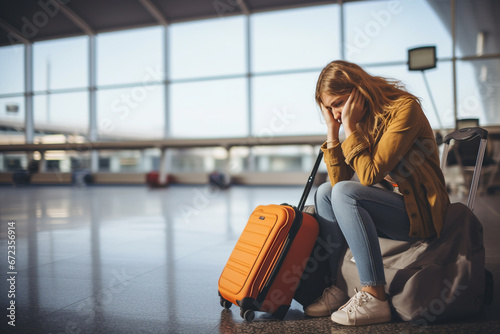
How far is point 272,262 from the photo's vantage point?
131 centimetres

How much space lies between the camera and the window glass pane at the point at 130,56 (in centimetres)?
1034

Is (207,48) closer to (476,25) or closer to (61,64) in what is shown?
(61,64)

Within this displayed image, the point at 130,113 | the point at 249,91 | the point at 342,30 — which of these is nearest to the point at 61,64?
the point at 130,113

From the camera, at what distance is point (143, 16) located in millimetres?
10188

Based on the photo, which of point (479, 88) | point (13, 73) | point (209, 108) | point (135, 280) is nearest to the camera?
point (135, 280)

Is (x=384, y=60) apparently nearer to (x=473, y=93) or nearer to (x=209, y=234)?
(x=473, y=93)

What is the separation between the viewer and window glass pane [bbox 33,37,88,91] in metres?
11.0

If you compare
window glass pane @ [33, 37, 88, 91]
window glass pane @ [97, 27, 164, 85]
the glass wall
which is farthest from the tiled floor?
window glass pane @ [33, 37, 88, 91]

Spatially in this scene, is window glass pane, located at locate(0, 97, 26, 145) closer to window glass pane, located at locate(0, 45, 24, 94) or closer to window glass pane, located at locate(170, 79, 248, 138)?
window glass pane, located at locate(0, 45, 24, 94)

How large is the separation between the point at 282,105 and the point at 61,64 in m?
6.70

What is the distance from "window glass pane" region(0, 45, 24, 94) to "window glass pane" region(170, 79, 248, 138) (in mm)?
5013

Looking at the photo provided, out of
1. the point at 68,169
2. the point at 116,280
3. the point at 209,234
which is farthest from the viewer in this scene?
the point at 68,169

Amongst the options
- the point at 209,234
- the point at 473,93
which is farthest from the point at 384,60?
the point at 209,234

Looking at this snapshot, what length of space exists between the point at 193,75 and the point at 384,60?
4.70 metres
